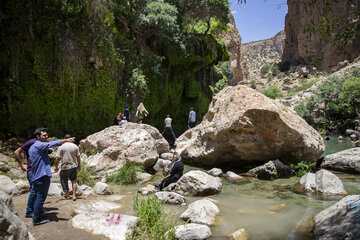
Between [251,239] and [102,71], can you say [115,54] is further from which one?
[251,239]

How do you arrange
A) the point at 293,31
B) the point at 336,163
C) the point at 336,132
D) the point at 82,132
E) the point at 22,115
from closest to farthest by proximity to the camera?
the point at 336,163 → the point at 22,115 → the point at 82,132 → the point at 336,132 → the point at 293,31

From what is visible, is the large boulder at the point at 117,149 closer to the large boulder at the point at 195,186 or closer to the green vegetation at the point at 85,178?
the green vegetation at the point at 85,178

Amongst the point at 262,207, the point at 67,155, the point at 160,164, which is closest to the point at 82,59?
the point at 160,164

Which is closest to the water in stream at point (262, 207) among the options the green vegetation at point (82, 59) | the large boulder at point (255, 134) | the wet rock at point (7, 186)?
the large boulder at point (255, 134)

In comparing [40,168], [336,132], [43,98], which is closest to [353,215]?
[40,168]

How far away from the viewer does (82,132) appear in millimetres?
13484

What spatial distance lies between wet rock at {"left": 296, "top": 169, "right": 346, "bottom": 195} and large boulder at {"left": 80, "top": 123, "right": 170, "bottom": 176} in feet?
16.5

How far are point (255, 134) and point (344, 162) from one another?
357 cm

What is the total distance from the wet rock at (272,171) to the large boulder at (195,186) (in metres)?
2.20

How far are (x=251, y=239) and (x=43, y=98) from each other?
12.1 m

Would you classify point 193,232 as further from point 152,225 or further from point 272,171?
point 272,171

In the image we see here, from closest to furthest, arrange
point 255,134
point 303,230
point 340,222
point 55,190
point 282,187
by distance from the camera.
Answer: point 340,222
point 303,230
point 55,190
point 282,187
point 255,134

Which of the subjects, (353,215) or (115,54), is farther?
(115,54)

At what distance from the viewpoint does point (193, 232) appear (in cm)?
415
